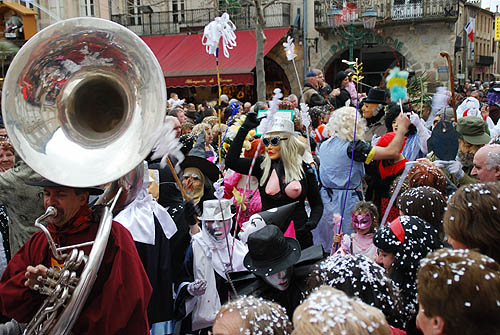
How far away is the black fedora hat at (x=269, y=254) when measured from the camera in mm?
2908

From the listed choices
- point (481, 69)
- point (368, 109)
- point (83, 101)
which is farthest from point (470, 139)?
point (481, 69)

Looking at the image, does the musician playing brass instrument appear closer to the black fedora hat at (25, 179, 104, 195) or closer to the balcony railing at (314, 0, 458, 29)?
the black fedora hat at (25, 179, 104, 195)

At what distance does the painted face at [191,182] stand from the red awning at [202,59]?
1390 cm

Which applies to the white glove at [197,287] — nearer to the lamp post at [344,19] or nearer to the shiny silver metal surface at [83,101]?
the shiny silver metal surface at [83,101]

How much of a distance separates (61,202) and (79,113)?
0.61 m

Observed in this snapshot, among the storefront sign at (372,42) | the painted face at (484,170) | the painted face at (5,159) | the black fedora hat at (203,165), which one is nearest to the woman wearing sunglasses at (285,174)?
the black fedora hat at (203,165)

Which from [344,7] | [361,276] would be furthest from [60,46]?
[344,7]

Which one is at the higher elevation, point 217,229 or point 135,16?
point 135,16

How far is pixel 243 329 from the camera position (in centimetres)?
196

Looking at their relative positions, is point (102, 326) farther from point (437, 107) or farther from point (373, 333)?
point (437, 107)

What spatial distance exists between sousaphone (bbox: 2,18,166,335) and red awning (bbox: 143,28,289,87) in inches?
597

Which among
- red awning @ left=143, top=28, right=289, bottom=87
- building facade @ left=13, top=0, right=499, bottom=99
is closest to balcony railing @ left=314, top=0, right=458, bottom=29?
building facade @ left=13, top=0, right=499, bottom=99

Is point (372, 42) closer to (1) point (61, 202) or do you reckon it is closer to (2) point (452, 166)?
(2) point (452, 166)

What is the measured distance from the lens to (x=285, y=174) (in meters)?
4.00
